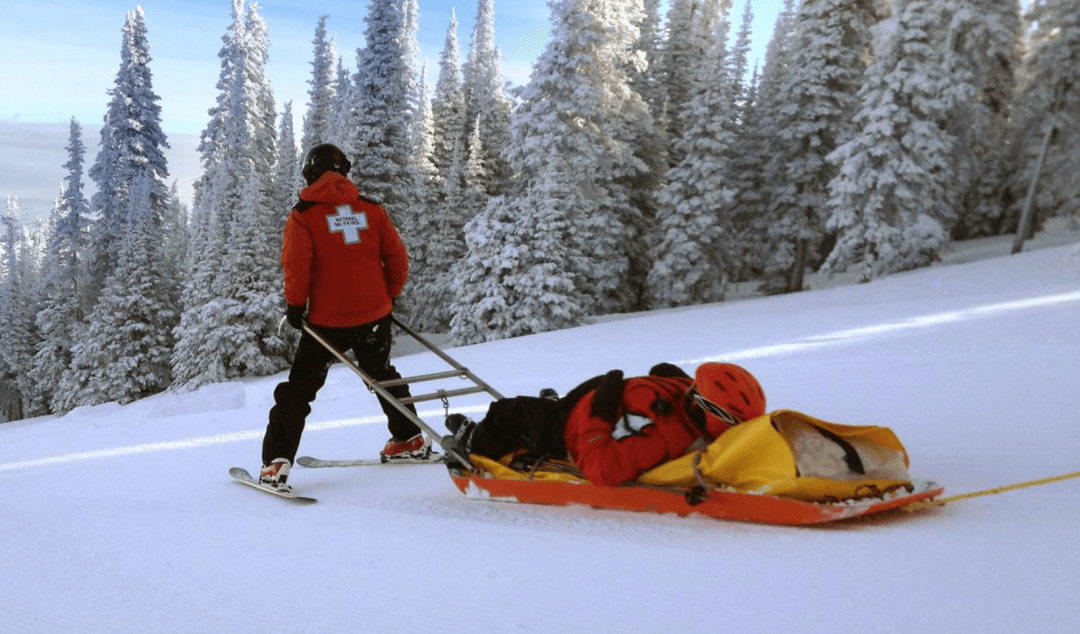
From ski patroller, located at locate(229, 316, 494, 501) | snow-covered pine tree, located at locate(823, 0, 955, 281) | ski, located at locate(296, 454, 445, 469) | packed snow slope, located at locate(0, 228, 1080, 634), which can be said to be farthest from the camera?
snow-covered pine tree, located at locate(823, 0, 955, 281)

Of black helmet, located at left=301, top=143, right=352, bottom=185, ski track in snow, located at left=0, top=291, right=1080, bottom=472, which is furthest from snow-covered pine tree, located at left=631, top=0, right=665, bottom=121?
black helmet, located at left=301, top=143, right=352, bottom=185

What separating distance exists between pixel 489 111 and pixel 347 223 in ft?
127

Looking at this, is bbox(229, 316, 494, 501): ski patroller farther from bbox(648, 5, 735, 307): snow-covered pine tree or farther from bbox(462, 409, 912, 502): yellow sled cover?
bbox(648, 5, 735, 307): snow-covered pine tree

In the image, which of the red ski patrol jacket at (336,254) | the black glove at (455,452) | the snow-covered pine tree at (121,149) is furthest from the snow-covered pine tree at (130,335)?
the black glove at (455,452)

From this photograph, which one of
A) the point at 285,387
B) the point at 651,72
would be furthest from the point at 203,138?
the point at 285,387

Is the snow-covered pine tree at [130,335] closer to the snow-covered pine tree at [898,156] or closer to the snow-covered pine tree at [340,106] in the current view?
the snow-covered pine tree at [340,106]

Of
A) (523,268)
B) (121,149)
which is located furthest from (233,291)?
(121,149)

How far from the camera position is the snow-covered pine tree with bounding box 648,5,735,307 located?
28.2m

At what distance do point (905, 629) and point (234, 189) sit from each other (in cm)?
3736

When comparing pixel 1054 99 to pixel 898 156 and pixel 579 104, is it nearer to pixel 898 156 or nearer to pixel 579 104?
pixel 898 156

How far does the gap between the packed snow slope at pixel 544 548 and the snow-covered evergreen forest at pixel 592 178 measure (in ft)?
58.2

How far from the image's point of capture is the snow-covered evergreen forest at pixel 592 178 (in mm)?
24016

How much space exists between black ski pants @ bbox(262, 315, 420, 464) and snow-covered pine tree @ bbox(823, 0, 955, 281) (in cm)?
2410

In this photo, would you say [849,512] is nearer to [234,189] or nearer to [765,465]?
[765,465]
